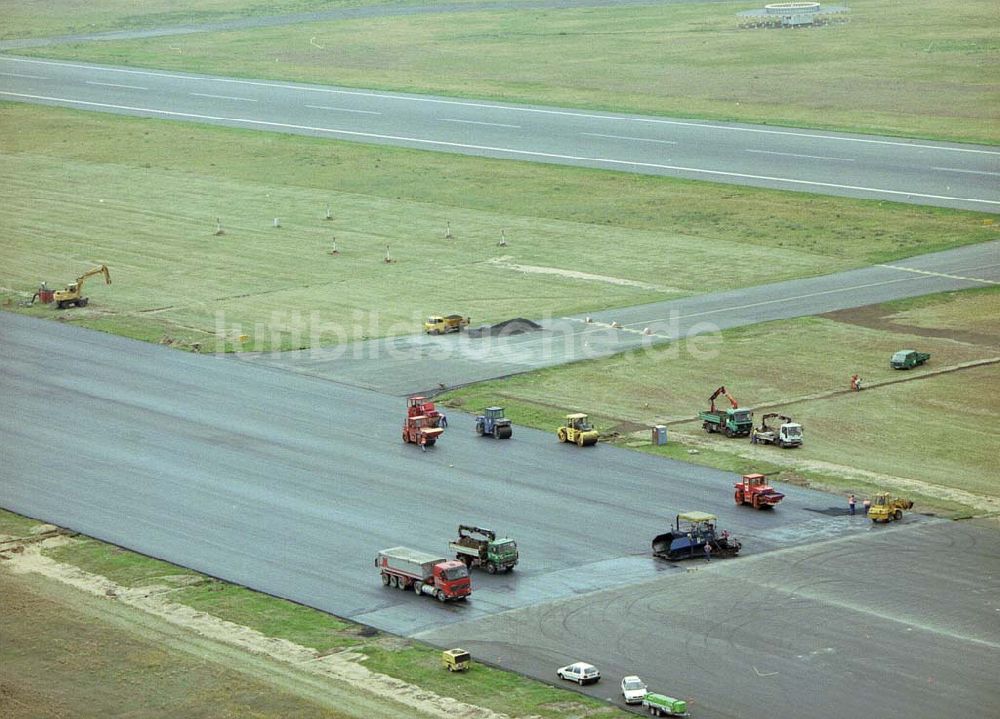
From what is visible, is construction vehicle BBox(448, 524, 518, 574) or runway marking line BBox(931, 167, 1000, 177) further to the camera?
runway marking line BBox(931, 167, 1000, 177)

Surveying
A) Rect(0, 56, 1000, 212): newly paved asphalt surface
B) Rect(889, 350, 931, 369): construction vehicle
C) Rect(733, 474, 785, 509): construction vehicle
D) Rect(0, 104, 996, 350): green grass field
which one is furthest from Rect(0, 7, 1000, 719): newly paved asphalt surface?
Rect(0, 56, 1000, 212): newly paved asphalt surface

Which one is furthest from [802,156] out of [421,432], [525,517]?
[525,517]

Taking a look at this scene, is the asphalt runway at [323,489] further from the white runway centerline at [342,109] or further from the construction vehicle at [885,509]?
the white runway centerline at [342,109]

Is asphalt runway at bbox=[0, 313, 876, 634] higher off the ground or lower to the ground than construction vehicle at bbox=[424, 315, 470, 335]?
lower

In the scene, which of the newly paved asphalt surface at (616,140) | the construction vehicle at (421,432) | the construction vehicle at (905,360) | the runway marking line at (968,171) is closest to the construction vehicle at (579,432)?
the construction vehicle at (421,432)

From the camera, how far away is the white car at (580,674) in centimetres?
5425

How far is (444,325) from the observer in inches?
4067

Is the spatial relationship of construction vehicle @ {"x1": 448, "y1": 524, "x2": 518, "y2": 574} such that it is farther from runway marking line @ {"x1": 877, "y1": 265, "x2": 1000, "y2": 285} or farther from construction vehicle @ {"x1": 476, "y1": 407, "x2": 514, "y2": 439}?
runway marking line @ {"x1": 877, "y1": 265, "x2": 1000, "y2": 285}

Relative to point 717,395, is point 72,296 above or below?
above

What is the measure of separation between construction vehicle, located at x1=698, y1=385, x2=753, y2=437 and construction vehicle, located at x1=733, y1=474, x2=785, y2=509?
32.7 feet

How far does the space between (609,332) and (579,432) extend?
2186 cm

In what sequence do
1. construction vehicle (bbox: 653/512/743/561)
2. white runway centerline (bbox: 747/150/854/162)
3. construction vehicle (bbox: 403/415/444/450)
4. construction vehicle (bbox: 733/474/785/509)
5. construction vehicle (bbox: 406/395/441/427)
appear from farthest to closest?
1. white runway centerline (bbox: 747/150/854/162)
2. construction vehicle (bbox: 406/395/441/427)
3. construction vehicle (bbox: 403/415/444/450)
4. construction vehicle (bbox: 733/474/785/509)
5. construction vehicle (bbox: 653/512/743/561)

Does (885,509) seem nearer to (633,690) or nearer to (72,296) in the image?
(633,690)

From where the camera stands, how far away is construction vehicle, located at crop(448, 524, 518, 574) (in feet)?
212
